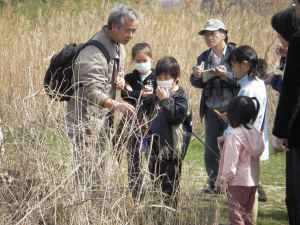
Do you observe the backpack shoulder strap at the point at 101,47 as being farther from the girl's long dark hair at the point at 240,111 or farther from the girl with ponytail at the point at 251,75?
the girl with ponytail at the point at 251,75

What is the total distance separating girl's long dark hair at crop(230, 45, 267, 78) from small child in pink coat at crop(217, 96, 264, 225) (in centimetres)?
61

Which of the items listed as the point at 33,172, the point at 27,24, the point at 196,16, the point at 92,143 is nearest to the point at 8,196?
the point at 33,172

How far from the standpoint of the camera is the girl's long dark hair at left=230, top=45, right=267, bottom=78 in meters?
6.03

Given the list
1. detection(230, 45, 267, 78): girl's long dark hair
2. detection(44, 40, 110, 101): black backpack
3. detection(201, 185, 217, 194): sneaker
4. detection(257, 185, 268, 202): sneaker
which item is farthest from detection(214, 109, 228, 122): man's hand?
detection(44, 40, 110, 101): black backpack

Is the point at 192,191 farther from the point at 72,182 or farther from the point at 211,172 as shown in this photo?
the point at 211,172

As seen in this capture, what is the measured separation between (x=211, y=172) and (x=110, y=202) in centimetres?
235

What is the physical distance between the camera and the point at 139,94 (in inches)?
242

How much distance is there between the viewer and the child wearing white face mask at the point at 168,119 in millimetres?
5695

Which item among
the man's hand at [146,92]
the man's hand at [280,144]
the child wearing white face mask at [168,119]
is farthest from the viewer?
the man's hand at [146,92]

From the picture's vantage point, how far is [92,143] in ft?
15.9

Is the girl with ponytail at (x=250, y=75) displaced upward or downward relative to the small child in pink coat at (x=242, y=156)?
upward

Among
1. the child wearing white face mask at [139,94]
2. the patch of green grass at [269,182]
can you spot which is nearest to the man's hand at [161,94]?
the child wearing white face mask at [139,94]

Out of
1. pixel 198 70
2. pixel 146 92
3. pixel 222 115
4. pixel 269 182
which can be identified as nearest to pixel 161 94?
pixel 146 92

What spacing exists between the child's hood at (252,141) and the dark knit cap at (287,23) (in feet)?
3.28
